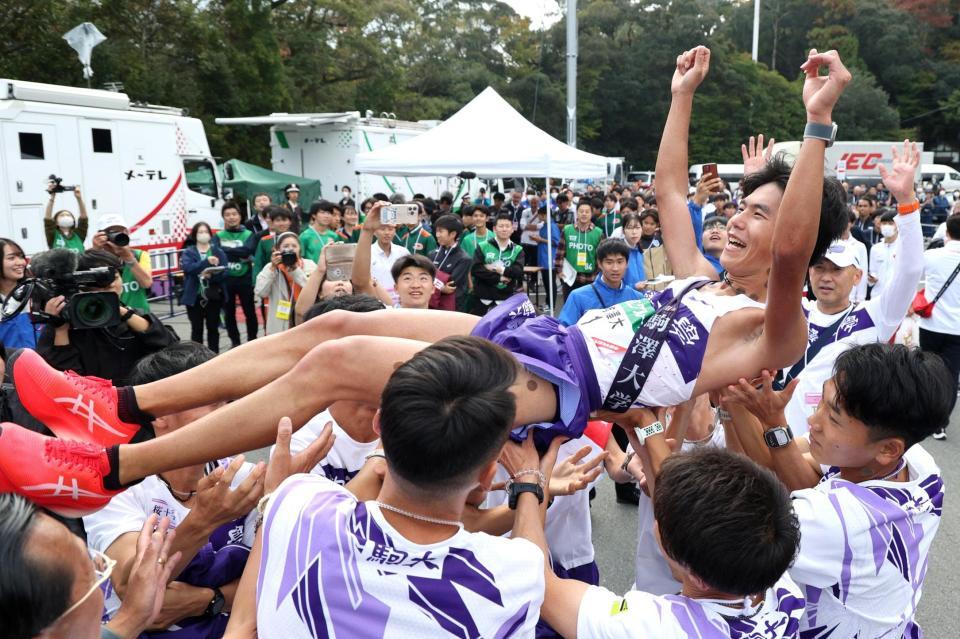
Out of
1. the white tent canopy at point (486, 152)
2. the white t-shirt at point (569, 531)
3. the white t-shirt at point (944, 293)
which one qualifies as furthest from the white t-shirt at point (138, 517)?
the white tent canopy at point (486, 152)

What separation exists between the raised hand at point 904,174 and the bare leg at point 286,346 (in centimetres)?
212

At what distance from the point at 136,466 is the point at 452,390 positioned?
3.66 ft

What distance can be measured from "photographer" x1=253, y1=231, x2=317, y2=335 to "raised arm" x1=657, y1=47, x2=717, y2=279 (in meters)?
4.03

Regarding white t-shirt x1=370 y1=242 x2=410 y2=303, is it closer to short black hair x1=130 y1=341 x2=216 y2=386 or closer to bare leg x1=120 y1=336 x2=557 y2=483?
short black hair x1=130 y1=341 x2=216 y2=386

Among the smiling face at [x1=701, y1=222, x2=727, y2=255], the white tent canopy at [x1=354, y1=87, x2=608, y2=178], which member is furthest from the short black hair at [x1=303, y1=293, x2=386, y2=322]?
the white tent canopy at [x1=354, y1=87, x2=608, y2=178]

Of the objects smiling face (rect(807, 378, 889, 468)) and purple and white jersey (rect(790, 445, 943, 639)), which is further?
smiling face (rect(807, 378, 889, 468))

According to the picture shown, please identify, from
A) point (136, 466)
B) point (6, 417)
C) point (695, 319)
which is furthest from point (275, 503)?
point (6, 417)

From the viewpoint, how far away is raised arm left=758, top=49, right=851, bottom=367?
2.37m

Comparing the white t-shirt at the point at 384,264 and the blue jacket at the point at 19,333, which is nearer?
the blue jacket at the point at 19,333

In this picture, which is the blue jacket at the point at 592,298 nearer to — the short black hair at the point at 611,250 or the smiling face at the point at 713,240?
the short black hair at the point at 611,250

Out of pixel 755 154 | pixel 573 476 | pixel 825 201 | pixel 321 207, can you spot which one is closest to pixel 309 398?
pixel 573 476

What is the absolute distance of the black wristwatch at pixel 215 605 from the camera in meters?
2.21

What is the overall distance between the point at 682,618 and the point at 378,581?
0.68 m

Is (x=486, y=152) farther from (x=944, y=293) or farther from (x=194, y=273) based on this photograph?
(x=944, y=293)
